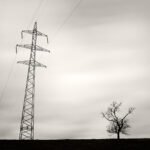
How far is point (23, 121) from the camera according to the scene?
35.3 m
